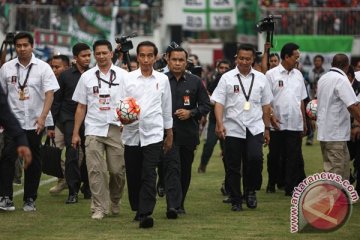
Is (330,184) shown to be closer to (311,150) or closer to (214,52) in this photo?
(311,150)

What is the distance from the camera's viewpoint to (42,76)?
558 inches

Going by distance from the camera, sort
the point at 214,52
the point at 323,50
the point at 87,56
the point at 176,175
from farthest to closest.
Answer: the point at 214,52 < the point at 323,50 < the point at 87,56 < the point at 176,175

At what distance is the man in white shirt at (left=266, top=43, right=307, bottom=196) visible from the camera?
52.1ft

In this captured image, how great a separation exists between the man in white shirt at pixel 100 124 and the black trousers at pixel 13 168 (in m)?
1.08

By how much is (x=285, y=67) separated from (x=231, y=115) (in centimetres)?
220

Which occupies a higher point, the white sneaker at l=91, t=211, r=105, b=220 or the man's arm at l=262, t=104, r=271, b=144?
the man's arm at l=262, t=104, r=271, b=144

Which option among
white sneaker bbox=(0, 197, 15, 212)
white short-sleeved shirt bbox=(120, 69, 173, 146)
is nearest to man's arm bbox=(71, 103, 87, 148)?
white short-sleeved shirt bbox=(120, 69, 173, 146)

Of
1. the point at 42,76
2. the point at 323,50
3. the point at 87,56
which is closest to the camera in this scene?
the point at 42,76

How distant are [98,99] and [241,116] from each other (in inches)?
71.5

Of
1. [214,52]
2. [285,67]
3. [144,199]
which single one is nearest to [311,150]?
[285,67]

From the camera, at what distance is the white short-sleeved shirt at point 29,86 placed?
1407cm

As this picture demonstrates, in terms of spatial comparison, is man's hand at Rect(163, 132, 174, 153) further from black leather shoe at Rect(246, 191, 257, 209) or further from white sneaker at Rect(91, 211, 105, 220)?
black leather shoe at Rect(246, 191, 257, 209)

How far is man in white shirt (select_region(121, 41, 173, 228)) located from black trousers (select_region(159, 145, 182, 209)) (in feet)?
1.59

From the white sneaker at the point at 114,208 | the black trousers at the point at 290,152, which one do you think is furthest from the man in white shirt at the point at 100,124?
the black trousers at the point at 290,152
